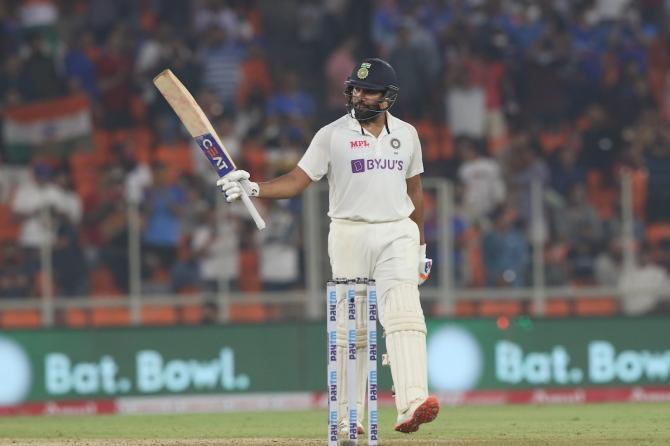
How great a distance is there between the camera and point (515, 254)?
16281mm

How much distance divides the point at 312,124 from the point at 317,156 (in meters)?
10.4

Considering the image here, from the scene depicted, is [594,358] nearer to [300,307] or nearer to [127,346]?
[300,307]

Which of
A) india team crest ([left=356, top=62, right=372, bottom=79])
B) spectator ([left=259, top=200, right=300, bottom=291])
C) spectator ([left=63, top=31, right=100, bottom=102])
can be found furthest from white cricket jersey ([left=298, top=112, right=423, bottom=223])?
spectator ([left=63, top=31, right=100, bottom=102])

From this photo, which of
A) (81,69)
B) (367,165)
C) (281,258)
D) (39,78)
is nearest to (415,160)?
(367,165)

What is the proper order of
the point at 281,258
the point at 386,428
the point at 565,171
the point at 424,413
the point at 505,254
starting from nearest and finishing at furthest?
1. the point at 424,413
2. the point at 386,428
3. the point at 281,258
4. the point at 505,254
5. the point at 565,171

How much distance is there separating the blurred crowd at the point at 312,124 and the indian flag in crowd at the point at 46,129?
143mm

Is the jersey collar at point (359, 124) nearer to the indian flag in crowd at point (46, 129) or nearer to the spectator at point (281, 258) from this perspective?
the spectator at point (281, 258)

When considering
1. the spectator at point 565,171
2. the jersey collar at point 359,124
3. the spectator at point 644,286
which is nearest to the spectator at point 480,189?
the spectator at point 565,171

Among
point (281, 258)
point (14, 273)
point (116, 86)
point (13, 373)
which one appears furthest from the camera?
point (116, 86)

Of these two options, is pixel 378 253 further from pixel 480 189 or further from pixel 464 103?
pixel 464 103

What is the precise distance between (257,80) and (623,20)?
5.04m

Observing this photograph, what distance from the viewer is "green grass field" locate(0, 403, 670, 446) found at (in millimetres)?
9812

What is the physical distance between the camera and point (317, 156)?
9227 millimetres

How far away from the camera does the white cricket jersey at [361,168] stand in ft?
30.0
